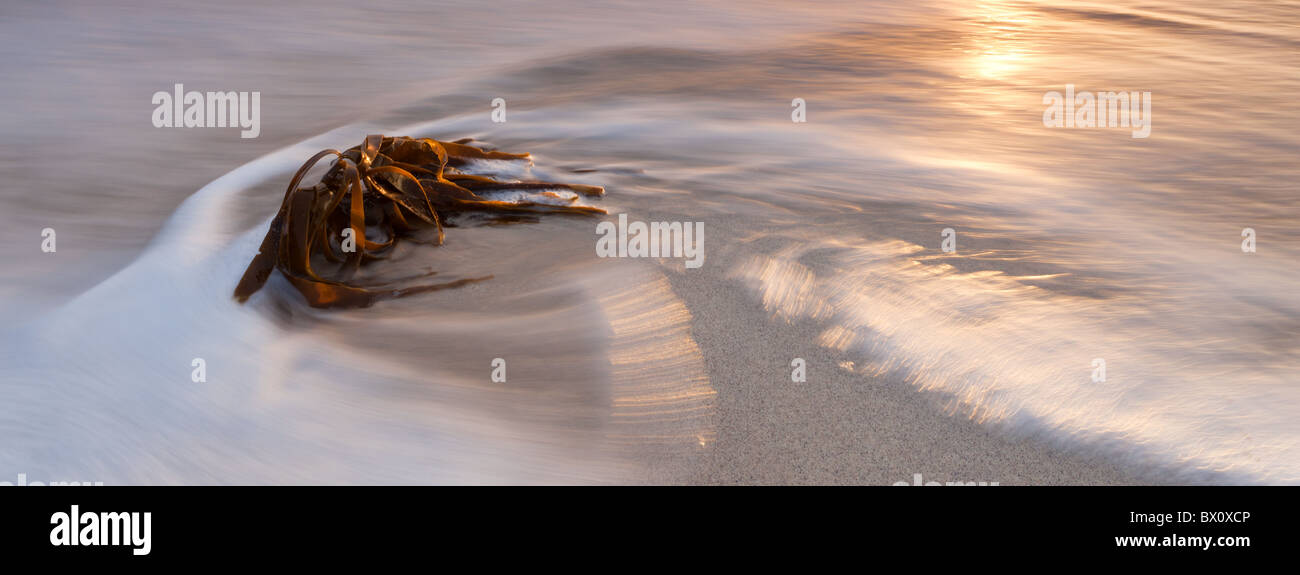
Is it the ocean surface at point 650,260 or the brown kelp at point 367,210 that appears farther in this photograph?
the brown kelp at point 367,210

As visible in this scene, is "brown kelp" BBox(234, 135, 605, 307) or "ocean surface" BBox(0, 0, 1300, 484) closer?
"ocean surface" BBox(0, 0, 1300, 484)

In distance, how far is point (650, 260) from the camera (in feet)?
4.85

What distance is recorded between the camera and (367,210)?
1.54 metres

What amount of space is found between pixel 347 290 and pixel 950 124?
1.48 m

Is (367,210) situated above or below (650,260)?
above

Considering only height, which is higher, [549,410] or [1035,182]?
[1035,182]

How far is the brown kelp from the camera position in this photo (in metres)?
1.39

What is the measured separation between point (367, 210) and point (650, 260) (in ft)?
1.60

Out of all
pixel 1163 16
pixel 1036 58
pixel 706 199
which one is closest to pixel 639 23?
pixel 1036 58

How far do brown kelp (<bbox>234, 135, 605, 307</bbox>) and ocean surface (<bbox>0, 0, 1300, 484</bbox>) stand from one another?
0.04 m

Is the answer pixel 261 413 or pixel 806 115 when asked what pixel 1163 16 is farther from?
pixel 261 413

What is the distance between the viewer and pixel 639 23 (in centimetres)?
307

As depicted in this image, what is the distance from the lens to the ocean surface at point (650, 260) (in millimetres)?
1130

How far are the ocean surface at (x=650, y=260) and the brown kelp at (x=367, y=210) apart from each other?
0.13 ft
